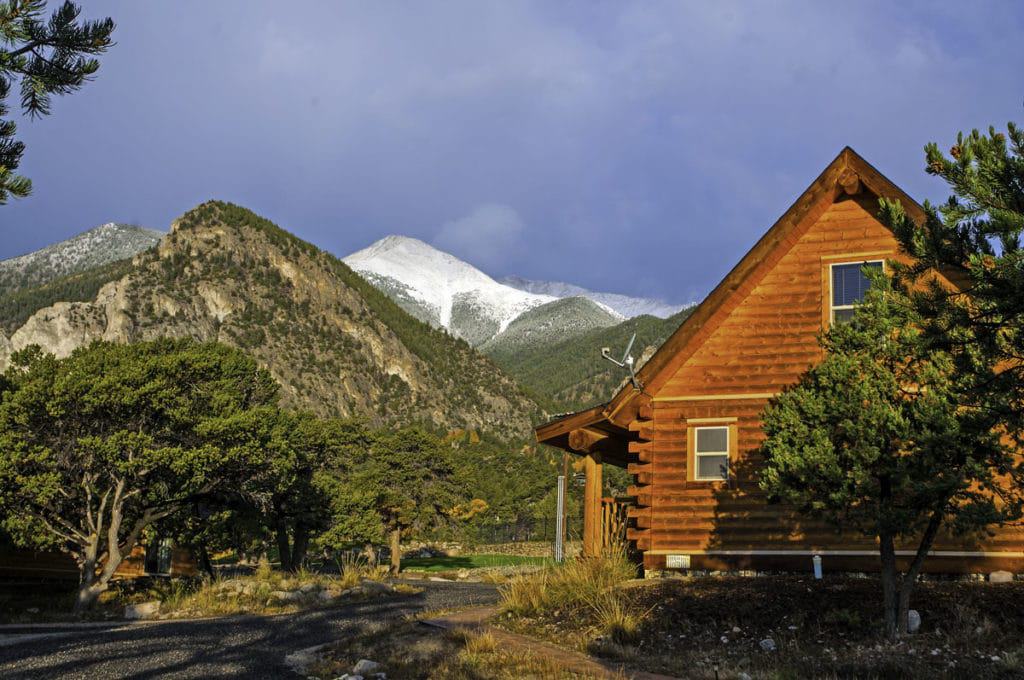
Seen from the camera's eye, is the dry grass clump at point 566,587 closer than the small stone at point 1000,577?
Yes

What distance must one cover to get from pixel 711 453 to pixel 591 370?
15855 centimetres

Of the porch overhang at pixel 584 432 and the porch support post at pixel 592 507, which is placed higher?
the porch overhang at pixel 584 432

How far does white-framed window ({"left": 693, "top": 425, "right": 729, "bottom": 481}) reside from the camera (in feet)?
56.5

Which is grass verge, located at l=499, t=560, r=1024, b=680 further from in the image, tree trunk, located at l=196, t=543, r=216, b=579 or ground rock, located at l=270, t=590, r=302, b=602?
tree trunk, located at l=196, t=543, r=216, b=579

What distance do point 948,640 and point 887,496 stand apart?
1.65 meters

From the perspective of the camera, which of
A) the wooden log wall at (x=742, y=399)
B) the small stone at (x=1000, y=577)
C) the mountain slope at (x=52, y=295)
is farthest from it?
the mountain slope at (x=52, y=295)

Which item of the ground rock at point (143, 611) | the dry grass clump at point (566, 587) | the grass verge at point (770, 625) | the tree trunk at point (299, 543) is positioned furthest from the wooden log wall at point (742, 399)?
the tree trunk at point (299, 543)

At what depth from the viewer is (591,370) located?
175375 mm

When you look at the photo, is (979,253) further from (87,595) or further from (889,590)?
(87,595)

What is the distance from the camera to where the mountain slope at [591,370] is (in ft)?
503

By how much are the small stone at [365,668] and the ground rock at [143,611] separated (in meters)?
11.7

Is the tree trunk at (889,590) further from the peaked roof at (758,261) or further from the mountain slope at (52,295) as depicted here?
the mountain slope at (52,295)

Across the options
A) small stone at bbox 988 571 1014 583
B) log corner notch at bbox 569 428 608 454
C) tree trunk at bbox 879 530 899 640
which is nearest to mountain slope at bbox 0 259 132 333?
log corner notch at bbox 569 428 608 454

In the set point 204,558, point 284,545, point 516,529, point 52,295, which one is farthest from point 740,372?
point 52,295
